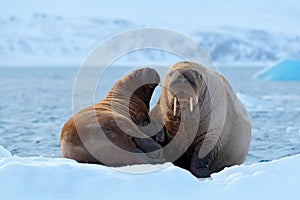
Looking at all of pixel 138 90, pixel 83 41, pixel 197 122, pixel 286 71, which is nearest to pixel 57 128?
pixel 138 90

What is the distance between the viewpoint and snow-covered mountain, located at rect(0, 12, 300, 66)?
224 ft

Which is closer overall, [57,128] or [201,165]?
[201,165]

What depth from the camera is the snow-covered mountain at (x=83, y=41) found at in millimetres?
68194

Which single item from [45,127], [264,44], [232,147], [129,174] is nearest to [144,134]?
[232,147]

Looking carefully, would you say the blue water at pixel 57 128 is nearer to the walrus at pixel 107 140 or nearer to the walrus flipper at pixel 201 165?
the walrus flipper at pixel 201 165

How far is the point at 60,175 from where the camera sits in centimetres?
333

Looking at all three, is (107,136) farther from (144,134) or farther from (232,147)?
(232,147)

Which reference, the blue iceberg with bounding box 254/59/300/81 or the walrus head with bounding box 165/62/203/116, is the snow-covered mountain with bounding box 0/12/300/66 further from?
the walrus head with bounding box 165/62/203/116

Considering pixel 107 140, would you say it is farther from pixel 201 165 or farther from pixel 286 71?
pixel 286 71

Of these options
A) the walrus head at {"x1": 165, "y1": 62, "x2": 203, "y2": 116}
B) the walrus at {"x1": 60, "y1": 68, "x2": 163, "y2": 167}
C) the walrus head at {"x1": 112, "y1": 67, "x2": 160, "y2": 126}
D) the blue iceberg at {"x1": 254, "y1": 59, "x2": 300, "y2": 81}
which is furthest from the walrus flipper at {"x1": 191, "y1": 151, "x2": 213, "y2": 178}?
the blue iceberg at {"x1": 254, "y1": 59, "x2": 300, "y2": 81}

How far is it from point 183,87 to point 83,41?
71715 millimetres

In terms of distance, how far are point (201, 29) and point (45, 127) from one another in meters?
79.9

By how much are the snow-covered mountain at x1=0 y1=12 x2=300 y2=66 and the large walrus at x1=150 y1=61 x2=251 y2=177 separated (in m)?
54.5

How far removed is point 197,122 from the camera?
16.3 ft
